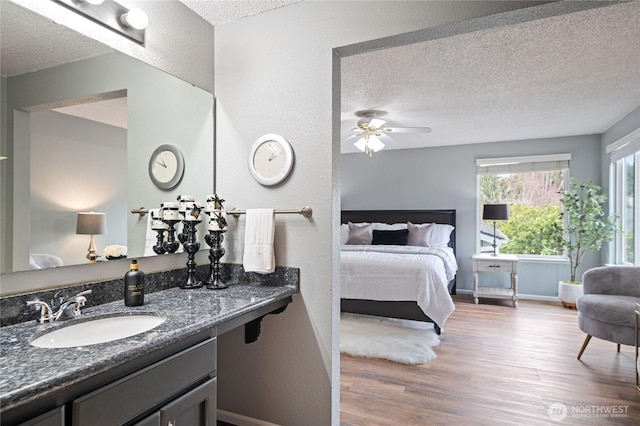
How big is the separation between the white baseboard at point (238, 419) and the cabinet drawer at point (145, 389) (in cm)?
89

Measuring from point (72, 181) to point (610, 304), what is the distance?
373 cm

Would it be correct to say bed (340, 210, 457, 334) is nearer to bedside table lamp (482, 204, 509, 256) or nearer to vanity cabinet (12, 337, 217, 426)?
bedside table lamp (482, 204, 509, 256)

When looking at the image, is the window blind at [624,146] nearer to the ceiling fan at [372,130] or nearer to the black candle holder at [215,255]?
the ceiling fan at [372,130]

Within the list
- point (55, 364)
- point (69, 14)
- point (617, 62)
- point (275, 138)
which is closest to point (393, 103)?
point (617, 62)

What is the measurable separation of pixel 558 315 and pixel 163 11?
5258 mm

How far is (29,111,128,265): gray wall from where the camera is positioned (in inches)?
54.6

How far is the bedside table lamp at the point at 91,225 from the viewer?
152 centimetres

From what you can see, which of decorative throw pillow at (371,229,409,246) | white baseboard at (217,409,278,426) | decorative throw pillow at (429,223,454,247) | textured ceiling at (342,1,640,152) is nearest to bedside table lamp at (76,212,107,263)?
white baseboard at (217,409,278,426)

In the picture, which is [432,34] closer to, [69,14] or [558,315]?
[69,14]

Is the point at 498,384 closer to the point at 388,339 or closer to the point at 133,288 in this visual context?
the point at 388,339

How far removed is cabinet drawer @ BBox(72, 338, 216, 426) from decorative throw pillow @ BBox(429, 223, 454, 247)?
4.51m

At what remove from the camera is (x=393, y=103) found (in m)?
3.74

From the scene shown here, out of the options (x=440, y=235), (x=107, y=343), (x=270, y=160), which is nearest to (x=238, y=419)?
(x=107, y=343)

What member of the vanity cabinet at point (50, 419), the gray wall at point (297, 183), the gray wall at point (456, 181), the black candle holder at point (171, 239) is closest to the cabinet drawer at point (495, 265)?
the gray wall at point (456, 181)
